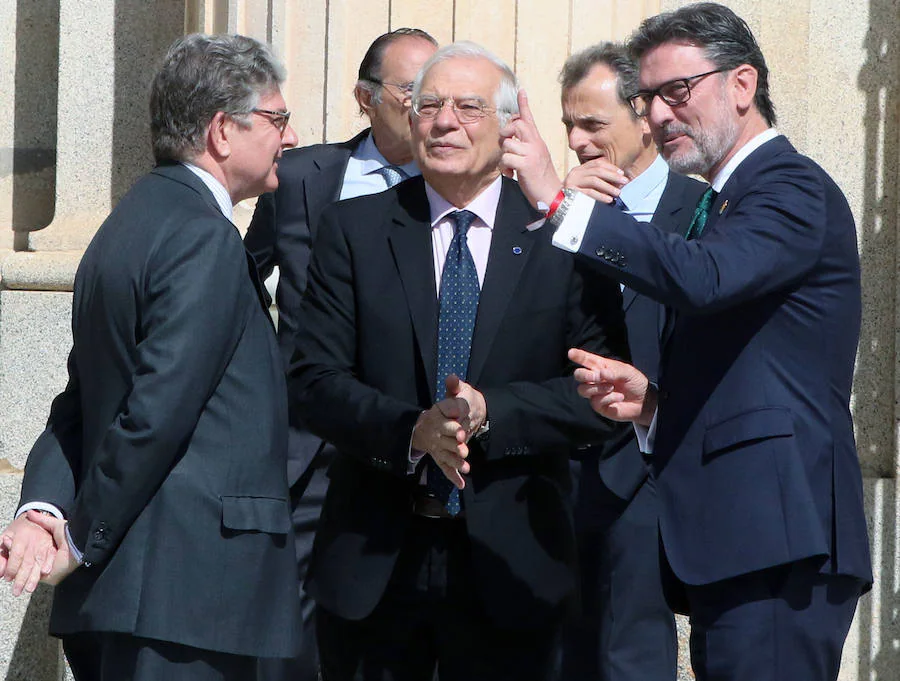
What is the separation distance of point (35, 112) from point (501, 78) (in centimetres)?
317

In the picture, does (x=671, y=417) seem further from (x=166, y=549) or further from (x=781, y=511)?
(x=166, y=549)

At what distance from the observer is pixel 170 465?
2.87 m

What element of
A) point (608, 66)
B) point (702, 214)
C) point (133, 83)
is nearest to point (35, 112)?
point (133, 83)

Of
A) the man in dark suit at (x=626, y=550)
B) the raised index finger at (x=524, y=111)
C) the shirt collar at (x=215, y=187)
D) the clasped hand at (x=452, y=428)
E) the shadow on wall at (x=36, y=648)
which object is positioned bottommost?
the shadow on wall at (x=36, y=648)

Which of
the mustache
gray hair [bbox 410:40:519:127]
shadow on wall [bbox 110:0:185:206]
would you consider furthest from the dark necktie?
shadow on wall [bbox 110:0:185:206]

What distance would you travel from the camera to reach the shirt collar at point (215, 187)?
312cm

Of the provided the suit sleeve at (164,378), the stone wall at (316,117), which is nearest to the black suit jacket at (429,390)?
the suit sleeve at (164,378)

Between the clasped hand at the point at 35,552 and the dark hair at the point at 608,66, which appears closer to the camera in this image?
the clasped hand at the point at 35,552

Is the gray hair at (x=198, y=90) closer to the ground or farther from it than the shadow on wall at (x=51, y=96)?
farther from it

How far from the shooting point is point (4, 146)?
594 cm

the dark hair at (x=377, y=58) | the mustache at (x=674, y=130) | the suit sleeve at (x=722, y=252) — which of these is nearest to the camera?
the suit sleeve at (x=722, y=252)

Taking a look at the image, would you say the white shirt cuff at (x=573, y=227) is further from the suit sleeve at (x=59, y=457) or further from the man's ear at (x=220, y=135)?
the suit sleeve at (x=59, y=457)

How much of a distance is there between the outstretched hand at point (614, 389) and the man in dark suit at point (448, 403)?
14 centimetres

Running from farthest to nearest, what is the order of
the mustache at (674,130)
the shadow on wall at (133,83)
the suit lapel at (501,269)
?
1. the shadow on wall at (133,83)
2. the suit lapel at (501,269)
3. the mustache at (674,130)
